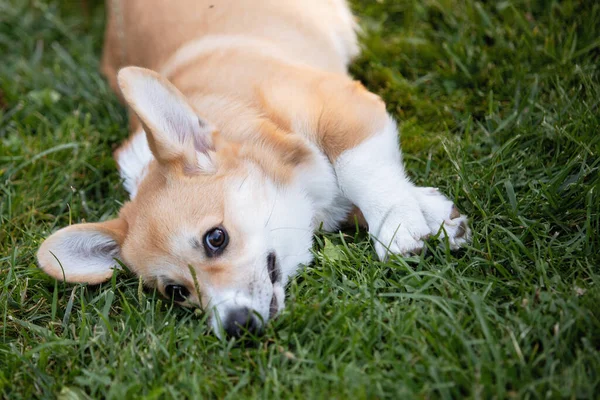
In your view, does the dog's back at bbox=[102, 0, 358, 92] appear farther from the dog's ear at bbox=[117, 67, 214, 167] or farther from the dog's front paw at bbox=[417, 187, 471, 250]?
the dog's front paw at bbox=[417, 187, 471, 250]

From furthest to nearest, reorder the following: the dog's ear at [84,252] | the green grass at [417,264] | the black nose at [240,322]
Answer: the dog's ear at [84,252] < the black nose at [240,322] < the green grass at [417,264]

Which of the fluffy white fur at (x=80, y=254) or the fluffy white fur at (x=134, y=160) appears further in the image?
the fluffy white fur at (x=134, y=160)

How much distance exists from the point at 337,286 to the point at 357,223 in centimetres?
43

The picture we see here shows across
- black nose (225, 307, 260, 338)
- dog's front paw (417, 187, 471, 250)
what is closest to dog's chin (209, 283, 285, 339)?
black nose (225, 307, 260, 338)

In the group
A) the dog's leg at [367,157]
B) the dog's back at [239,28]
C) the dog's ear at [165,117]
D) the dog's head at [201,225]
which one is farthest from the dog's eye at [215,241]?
the dog's back at [239,28]

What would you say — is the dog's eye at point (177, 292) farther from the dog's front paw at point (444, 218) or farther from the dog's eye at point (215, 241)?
the dog's front paw at point (444, 218)

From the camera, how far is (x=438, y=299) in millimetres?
2607

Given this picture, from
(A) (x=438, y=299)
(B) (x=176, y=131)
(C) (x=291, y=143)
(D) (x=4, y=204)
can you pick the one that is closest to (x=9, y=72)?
(D) (x=4, y=204)

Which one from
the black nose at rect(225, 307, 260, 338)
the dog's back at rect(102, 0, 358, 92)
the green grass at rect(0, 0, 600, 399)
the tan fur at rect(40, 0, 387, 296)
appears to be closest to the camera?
the green grass at rect(0, 0, 600, 399)

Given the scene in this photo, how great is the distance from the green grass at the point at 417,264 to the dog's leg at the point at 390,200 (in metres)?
0.10

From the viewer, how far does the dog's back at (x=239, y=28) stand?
387 cm

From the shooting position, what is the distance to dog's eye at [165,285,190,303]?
291cm

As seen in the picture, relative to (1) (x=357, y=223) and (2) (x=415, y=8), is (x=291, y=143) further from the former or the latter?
(2) (x=415, y=8)

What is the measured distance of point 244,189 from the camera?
2.94 m
